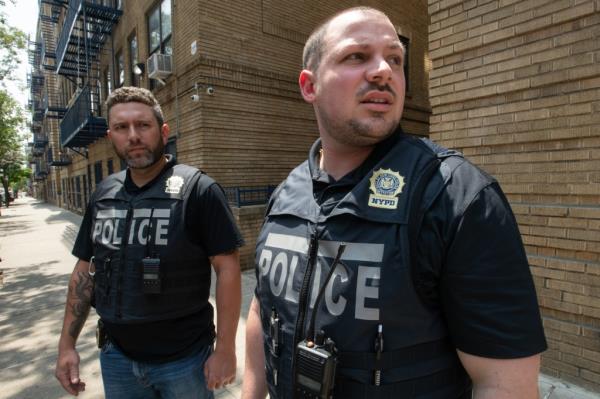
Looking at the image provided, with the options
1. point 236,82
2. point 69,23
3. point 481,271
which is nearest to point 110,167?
point 69,23

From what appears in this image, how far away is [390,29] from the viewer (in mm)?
1230

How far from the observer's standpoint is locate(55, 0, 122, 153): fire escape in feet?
37.8

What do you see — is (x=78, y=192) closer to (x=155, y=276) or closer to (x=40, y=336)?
(x=40, y=336)

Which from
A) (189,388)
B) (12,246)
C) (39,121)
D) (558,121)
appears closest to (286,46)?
(558,121)

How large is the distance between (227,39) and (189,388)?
7.05m

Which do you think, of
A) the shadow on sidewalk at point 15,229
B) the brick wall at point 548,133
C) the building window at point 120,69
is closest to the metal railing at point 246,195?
the brick wall at point 548,133

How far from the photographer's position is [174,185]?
2080 millimetres

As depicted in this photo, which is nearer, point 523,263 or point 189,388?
point 523,263

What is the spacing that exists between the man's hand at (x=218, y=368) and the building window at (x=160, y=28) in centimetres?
793

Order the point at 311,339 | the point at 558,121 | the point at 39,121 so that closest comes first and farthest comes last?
1. the point at 311,339
2. the point at 558,121
3. the point at 39,121

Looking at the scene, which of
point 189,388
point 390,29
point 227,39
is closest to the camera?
point 390,29

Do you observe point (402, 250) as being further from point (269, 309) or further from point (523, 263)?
point (269, 309)

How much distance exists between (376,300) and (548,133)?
2.68m

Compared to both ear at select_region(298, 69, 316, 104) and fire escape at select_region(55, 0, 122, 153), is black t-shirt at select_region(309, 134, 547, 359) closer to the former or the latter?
ear at select_region(298, 69, 316, 104)
